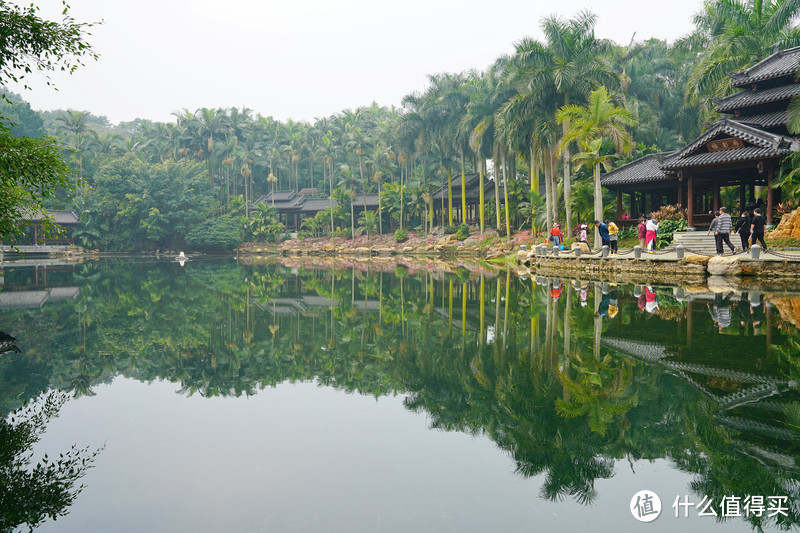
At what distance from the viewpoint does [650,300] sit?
45.4 ft

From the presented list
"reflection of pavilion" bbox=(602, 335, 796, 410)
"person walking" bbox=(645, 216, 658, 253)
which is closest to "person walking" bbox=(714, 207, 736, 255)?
"person walking" bbox=(645, 216, 658, 253)

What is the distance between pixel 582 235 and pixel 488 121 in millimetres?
15345

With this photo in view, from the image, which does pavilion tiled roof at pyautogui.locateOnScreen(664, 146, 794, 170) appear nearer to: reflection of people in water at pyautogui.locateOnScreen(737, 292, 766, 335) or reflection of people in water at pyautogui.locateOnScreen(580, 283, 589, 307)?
reflection of people in water at pyautogui.locateOnScreen(580, 283, 589, 307)

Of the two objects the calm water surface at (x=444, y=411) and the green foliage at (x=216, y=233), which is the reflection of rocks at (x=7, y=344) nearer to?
the calm water surface at (x=444, y=411)

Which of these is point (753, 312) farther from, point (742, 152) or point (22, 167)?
point (742, 152)

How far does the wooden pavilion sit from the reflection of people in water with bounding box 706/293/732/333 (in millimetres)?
11469

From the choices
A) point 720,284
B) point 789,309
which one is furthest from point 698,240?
point 789,309

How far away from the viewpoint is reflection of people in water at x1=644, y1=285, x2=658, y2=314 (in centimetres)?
1225

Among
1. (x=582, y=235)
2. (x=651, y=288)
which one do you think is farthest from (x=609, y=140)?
(x=651, y=288)

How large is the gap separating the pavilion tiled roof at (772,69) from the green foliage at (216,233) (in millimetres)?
48688

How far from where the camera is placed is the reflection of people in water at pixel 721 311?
1003 cm

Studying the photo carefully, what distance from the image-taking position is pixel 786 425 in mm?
5023

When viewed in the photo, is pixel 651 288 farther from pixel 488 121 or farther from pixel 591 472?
pixel 488 121

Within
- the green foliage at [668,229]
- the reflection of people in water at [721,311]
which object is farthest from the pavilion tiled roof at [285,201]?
the reflection of people in water at [721,311]
